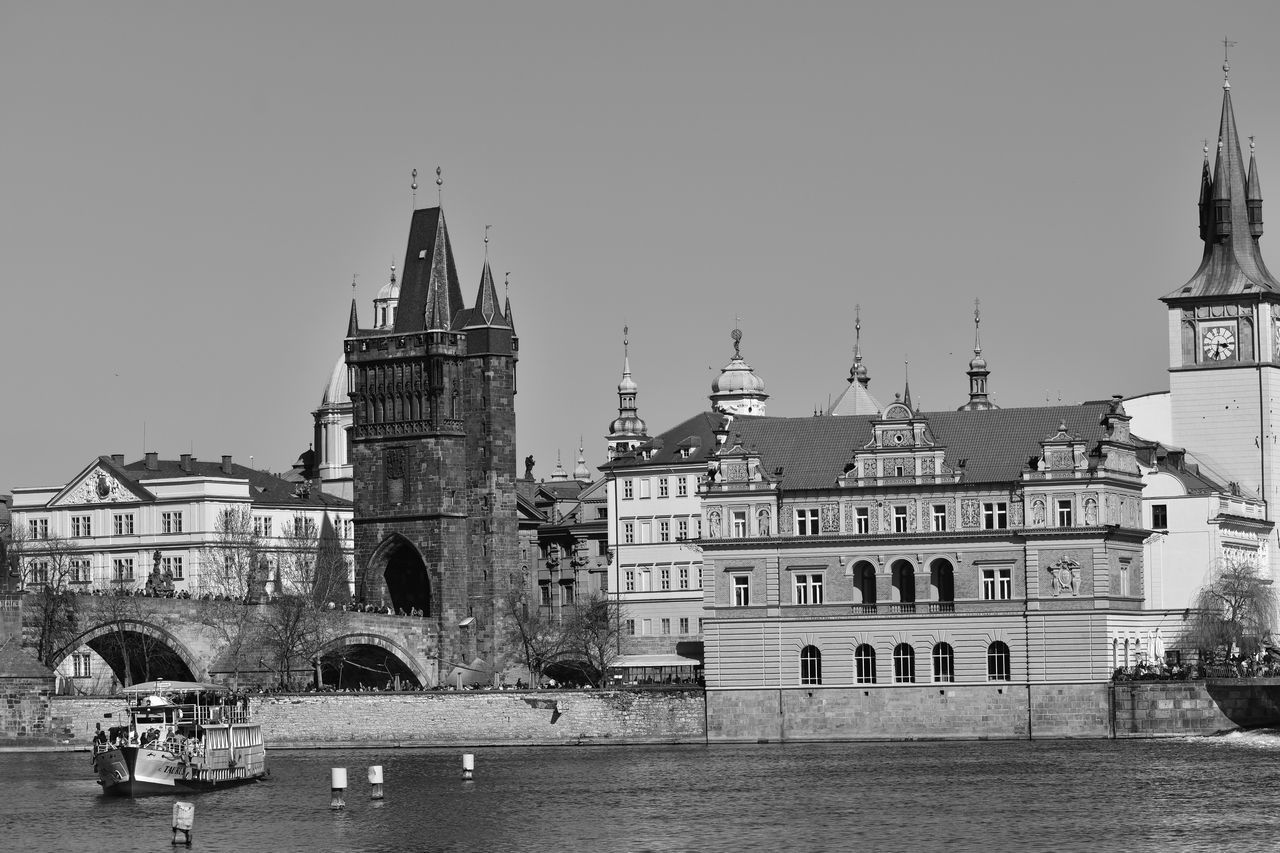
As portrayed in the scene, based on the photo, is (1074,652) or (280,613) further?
(280,613)

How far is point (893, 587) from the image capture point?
136m

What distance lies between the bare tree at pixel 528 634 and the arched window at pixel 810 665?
1219 inches

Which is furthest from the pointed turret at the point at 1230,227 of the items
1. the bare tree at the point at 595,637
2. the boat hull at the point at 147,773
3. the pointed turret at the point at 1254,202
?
the boat hull at the point at 147,773

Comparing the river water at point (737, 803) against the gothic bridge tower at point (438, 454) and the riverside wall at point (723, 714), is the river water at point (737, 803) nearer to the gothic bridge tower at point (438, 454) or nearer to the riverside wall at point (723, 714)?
the riverside wall at point (723, 714)

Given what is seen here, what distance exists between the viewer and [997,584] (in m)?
133

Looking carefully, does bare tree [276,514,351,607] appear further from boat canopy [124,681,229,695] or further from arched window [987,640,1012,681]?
arched window [987,640,1012,681]

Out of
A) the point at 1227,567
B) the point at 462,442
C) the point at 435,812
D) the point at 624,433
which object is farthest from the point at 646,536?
the point at 435,812

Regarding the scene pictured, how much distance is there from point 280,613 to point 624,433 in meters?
46.1

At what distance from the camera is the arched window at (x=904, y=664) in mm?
133750

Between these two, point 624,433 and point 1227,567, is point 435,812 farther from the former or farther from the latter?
point 624,433

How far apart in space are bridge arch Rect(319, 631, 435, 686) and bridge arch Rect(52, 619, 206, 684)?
7782 mm

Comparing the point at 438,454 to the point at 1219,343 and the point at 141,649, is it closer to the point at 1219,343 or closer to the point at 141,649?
the point at 141,649

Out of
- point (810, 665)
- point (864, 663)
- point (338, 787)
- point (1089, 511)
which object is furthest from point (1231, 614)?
point (338, 787)

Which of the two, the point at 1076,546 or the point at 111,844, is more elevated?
the point at 1076,546
